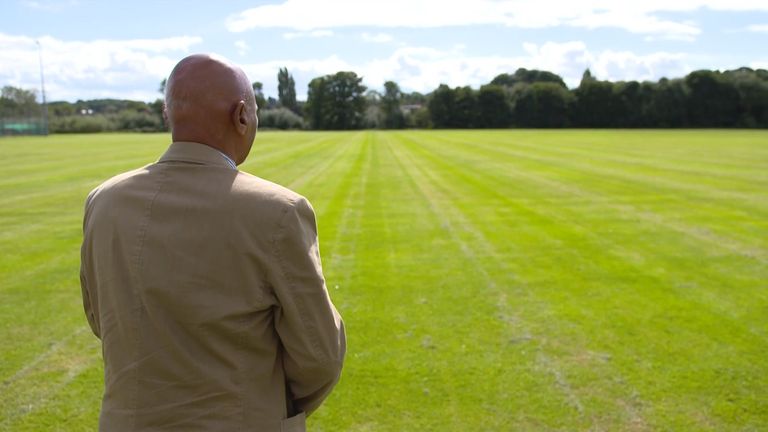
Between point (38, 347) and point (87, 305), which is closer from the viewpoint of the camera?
point (87, 305)

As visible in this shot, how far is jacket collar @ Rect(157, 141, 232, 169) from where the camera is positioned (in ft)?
6.59

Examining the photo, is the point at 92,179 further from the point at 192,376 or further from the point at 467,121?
the point at 467,121

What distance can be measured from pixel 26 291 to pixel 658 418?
23.9 feet

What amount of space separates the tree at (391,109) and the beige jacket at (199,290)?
113 m

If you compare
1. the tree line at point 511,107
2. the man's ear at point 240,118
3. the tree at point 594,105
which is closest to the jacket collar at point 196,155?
the man's ear at point 240,118

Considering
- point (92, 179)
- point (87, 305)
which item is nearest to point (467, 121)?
point (92, 179)

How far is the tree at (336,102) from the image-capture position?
115 m

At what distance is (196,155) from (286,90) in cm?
13853

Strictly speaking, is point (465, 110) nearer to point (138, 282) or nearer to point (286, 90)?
point (286, 90)

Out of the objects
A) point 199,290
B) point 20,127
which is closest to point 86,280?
point 199,290

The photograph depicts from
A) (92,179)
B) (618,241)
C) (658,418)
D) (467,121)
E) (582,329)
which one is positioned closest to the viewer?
(658,418)

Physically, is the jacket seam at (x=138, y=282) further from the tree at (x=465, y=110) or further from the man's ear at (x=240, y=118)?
the tree at (x=465, y=110)

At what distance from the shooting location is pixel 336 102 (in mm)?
116875

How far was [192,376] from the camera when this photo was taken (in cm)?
195
